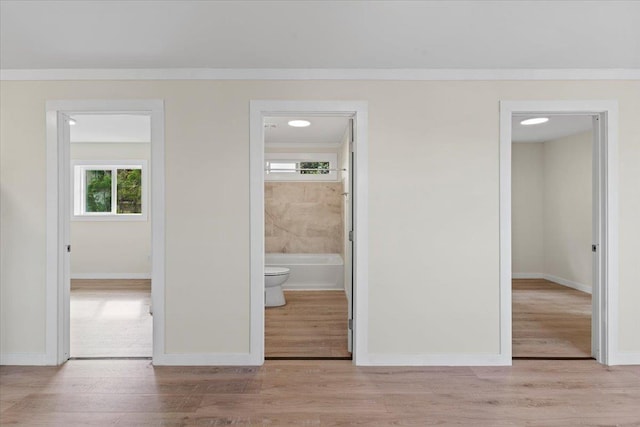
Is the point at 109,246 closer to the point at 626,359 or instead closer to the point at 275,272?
the point at 275,272

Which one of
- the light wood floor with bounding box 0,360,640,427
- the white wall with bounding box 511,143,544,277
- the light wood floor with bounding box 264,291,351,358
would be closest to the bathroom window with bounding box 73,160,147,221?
the light wood floor with bounding box 264,291,351,358

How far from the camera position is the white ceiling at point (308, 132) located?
15.5 ft

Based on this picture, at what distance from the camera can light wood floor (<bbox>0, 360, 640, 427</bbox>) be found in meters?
2.25

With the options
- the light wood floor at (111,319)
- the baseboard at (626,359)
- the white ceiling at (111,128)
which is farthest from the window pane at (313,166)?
the baseboard at (626,359)

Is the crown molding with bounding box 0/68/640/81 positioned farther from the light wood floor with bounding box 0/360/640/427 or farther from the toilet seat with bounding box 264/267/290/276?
the toilet seat with bounding box 264/267/290/276

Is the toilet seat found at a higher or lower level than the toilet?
higher

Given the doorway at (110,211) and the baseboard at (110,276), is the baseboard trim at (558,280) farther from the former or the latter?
Result: the baseboard at (110,276)

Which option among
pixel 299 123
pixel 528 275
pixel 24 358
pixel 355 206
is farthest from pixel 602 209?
A: pixel 24 358

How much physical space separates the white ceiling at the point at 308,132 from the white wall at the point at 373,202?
1533 mm

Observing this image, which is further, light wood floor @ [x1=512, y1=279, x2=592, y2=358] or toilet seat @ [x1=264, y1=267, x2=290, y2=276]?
toilet seat @ [x1=264, y1=267, x2=290, y2=276]

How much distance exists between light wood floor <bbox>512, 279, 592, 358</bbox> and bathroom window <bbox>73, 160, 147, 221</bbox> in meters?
5.74

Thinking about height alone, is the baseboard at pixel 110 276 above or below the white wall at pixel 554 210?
below

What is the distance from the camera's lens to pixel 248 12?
2.20 m

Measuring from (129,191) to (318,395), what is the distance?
18.1 ft
